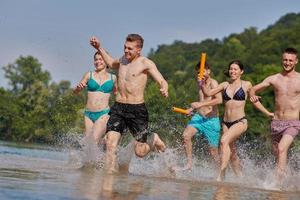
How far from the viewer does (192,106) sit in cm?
1185

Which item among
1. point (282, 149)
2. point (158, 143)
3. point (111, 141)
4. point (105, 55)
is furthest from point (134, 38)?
point (282, 149)

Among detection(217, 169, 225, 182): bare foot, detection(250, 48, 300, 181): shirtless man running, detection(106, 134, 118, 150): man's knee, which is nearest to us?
detection(106, 134, 118, 150): man's knee

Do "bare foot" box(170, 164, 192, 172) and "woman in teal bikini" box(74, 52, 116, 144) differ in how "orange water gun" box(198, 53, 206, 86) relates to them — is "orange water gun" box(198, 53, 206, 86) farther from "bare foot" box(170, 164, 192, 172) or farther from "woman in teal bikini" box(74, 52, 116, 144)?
"woman in teal bikini" box(74, 52, 116, 144)

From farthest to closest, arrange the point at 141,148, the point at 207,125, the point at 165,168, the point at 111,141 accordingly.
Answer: the point at 207,125, the point at 165,168, the point at 141,148, the point at 111,141

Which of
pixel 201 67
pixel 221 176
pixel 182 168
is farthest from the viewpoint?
pixel 182 168

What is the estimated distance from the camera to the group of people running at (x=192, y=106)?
10.6 m

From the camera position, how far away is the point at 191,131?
1299cm

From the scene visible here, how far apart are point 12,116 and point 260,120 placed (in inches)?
1224

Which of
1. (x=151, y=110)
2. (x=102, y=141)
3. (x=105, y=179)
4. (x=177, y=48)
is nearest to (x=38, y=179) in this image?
(x=105, y=179)

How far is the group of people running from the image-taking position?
10.6 metres

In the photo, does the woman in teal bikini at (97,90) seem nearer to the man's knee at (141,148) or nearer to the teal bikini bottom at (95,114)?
the teal bikini bottom at (95,114)

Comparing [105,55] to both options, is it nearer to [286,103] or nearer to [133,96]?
[133,96]

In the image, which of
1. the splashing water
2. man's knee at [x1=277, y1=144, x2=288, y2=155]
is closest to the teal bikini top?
the splashing water

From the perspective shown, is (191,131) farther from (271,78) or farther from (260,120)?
(260,120)
